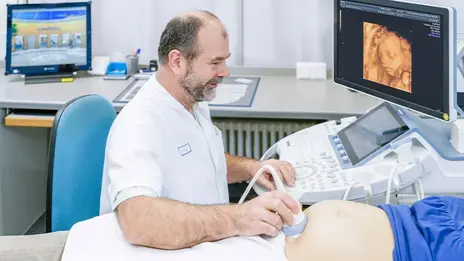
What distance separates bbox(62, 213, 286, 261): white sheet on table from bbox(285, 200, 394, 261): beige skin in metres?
0.05

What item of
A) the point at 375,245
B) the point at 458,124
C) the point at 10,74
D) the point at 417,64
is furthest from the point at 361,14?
the point at 10,74

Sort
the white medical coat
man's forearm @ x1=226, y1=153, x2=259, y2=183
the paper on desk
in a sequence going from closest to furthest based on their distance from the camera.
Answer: the white medical coat < man's forearm @ x1=226, y1=153, x2=259, y2=183 < the paper on desk

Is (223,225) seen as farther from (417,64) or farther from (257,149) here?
(257,149)

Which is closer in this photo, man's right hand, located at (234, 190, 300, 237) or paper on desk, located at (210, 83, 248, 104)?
man's right hand, located at (234, 190, 300, 237)

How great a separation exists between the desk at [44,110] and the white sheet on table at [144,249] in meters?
1.18

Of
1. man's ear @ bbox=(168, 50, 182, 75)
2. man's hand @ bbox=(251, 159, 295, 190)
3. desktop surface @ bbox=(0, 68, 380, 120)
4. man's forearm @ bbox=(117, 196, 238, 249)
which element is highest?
man's ear @ bbox=(168, 50, 182, 75)

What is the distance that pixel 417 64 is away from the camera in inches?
69.4

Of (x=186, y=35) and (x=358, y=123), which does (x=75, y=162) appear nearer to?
(x=186, y=35)

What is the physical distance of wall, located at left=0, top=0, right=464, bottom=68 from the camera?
2.98 m

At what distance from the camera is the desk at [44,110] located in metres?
2.49

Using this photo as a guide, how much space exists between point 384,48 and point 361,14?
14 centimetres

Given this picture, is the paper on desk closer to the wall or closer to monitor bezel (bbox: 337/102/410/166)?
the wall

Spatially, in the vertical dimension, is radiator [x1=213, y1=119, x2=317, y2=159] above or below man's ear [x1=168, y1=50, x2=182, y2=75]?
below

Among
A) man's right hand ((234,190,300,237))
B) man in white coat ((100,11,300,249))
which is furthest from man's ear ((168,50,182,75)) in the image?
man's right hand ((234,190,300,237))
